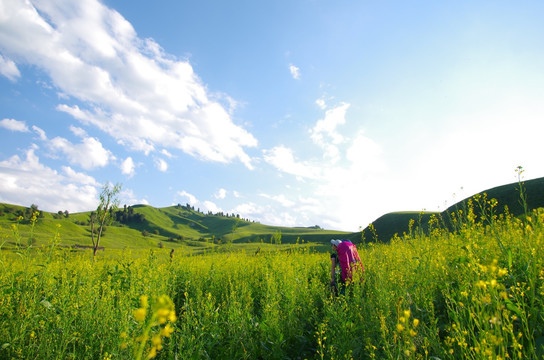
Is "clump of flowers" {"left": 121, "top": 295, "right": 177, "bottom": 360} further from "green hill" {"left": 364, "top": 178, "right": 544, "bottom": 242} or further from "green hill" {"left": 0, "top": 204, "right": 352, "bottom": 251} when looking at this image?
"green hill" {"left": 364, "top": 178, "right": 544, "bottom": 242}

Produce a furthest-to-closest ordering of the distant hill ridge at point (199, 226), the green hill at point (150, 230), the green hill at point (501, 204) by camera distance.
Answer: the green hill at point (150, 230) → the distant hill ridge at point (199, 226) → the green hill at point (501, 204)

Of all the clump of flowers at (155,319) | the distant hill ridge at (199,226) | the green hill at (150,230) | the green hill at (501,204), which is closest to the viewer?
the clump of flowers at (155,319)

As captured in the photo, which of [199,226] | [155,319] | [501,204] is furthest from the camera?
[199,226]

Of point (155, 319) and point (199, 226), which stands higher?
point (199, 226)

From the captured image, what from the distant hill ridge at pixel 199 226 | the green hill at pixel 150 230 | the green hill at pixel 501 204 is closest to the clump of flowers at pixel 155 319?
the distant hill ridge at pixel 199 226

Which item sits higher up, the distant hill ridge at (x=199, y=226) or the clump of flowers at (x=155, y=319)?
the distant hill ridge at (x=199, y=226)

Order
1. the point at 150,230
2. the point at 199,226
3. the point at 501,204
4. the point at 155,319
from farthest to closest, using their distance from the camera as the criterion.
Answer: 1. the point at 199,226
2. the point at 150,230
3. the point at 501,204
4. the point at 155,319

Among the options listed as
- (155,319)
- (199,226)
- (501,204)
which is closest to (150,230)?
(199,226)

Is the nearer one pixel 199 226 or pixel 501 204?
pixel 501 204

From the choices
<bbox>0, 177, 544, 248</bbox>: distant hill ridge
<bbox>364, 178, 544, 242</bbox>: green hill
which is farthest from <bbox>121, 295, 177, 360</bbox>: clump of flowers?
<bbox>364, 178, 544, 242</bbox>: green hill

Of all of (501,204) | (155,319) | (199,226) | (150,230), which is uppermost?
(199,226)

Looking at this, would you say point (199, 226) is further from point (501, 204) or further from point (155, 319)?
point (155, 319)

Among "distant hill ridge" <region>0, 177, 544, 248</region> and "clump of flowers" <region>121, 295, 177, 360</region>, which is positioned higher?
"distant hill ridge" <region>0, 177, 544, 248</region>

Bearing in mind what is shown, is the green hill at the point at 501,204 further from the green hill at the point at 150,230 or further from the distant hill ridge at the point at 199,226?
the green hill at the point at 150,230
